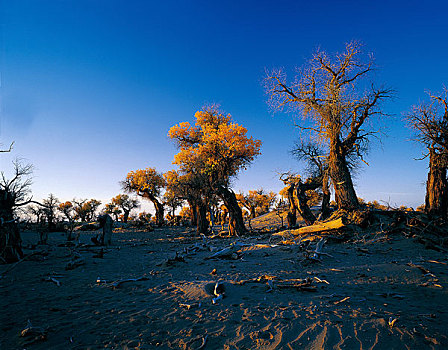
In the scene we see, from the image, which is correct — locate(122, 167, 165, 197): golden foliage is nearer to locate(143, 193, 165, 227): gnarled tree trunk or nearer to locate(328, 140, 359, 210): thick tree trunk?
locate(143, 193, 165, 227): gnarled tree trunk

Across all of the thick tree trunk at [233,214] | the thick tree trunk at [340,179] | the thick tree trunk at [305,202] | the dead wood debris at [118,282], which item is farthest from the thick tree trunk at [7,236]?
the thick tree trunk at [305,202]

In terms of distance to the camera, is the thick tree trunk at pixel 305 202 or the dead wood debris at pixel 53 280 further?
the thick tree trunk at pixel 305 202

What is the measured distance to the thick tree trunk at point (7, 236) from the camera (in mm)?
6281

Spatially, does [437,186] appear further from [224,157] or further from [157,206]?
[157,206]

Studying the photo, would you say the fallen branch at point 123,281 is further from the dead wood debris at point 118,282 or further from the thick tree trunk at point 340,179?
the thick tree trunk at point 340,179

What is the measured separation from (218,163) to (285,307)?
47.7ft

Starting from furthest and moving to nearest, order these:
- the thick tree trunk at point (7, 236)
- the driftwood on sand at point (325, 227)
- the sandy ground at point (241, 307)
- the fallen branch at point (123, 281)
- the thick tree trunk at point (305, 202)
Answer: the thick tree trunk at point (305, 202)
the driftwood on sand at point (325, 227)
the thick tree trunk at point (7, 236)
the fallen branch at point (123, 281)
the sandy ground at point (241, 307)

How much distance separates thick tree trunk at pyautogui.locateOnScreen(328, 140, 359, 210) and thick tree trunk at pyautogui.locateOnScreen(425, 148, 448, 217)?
3896 mm

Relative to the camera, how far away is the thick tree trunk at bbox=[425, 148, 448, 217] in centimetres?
1094

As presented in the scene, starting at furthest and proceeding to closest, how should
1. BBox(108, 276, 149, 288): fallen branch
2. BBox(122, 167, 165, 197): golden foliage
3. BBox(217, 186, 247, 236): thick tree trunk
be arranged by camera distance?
BBox(122, 167, 165, 197): golden foliage, BBox(217, 186, 247, 236): thick tree trunk, BBox(108, 276, 149, 288): fallen branch

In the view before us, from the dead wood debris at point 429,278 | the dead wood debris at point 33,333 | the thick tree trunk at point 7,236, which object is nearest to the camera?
the dead wood debris at point 33,333

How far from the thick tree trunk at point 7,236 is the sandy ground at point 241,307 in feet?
3.09

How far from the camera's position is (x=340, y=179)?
1100cm

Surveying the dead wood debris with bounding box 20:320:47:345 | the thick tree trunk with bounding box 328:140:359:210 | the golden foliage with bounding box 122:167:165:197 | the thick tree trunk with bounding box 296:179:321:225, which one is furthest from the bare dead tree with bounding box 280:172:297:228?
the golden foliage with bounding box 122:167:165:197
